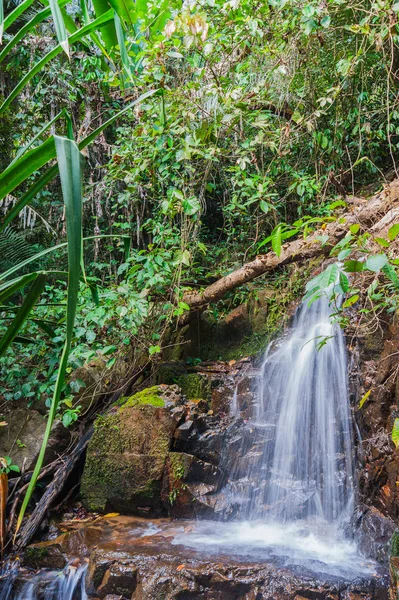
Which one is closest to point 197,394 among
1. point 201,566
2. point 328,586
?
→ point 201,566

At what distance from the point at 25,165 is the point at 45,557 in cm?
341

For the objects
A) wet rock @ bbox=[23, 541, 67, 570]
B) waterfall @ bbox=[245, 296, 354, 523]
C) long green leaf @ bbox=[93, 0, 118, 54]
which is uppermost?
long green leaf @ bbox=[93, 0, 118, 54]

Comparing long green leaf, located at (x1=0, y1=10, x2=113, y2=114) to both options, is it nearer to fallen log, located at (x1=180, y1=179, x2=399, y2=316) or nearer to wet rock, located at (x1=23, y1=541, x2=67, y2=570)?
fallen log, located at (x1=180, y1=179, x2=399, y2=316)

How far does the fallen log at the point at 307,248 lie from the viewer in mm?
3852

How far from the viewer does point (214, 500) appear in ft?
12.8

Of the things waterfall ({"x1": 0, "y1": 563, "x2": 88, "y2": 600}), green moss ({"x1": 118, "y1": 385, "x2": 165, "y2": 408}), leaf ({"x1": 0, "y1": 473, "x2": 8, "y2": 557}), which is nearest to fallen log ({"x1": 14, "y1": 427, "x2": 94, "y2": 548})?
leaf ({"x1": 0, "y1": 473, "x2": 8, "y2": 557})

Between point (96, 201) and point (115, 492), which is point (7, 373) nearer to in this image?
point (115, 492)

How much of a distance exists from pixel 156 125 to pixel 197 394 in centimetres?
286

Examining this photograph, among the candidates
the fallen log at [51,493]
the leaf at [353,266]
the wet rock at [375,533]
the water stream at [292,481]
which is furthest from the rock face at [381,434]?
the fallen log at [51,493]

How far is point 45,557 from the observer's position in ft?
10.7

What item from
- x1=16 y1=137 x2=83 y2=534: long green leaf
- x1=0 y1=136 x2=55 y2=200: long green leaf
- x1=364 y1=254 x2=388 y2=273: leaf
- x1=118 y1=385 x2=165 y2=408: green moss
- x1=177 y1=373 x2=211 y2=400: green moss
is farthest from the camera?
x1=177 y1=373 x2=211 y2=400: green moss

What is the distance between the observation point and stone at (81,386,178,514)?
3971 mm

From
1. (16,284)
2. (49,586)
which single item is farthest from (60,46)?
(49,586)

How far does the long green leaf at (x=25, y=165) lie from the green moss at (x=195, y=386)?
4290mm
